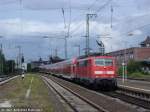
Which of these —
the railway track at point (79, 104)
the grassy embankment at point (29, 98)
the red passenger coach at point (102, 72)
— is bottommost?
the railway track at point (79, 104)

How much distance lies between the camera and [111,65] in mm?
45844

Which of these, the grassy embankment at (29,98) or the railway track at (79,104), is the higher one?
the grassy embankment at (29,98)

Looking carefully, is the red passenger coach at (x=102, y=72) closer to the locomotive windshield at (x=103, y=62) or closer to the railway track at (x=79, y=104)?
the locomotive windshield at (x=103, y=62)

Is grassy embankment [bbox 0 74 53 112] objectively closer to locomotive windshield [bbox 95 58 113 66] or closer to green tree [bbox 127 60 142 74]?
locomotive windshield [bbox 95 58 113 66]

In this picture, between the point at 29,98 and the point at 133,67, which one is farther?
the point at 133,67

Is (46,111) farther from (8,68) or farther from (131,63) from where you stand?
(8,68)

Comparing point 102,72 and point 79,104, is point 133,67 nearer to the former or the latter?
point 102,72

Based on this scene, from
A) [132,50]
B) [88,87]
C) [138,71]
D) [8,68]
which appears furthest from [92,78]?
[8,68]

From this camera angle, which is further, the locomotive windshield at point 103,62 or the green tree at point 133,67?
the green tree at point 133,67

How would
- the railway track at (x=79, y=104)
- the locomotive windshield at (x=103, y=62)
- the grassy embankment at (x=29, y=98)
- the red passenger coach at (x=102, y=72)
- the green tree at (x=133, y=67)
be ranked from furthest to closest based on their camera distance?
the green tree at (x=133, y=67) < the locomotive windshield at (x=103, y=62) < the red passenger coach at (x=102, y=72) < the grassy embankment at (x=29, y=98) < the railway track at (x=79, y=104)

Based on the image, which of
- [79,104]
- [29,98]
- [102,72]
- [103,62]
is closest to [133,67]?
[103,62]

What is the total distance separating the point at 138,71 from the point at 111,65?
62.0 meters

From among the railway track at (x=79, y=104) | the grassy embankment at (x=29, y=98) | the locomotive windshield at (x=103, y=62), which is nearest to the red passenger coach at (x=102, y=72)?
the locomotive windshield at (x=103, y=62)

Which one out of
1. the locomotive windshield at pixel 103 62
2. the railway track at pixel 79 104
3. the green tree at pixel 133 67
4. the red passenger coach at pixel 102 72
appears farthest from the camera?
the green tree at pixel 133 67
